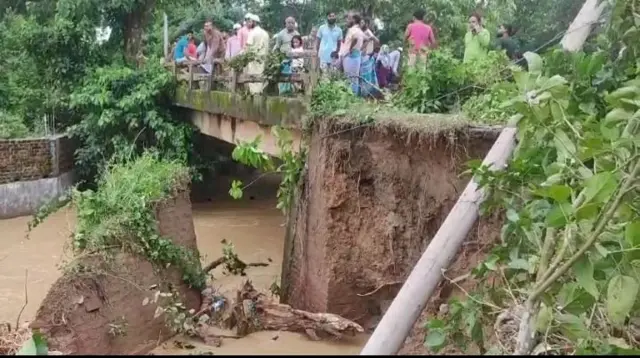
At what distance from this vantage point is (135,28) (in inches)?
800

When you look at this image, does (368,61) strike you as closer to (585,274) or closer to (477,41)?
(477,41)

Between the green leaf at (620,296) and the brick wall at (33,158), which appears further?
the brick wall at (33,158)

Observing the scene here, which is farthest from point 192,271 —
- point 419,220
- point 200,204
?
point 200,204

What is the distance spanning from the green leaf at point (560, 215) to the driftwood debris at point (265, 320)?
17.6 feet

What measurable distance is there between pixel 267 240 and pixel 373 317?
20.4 feet

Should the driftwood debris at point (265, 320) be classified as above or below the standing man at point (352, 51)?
below

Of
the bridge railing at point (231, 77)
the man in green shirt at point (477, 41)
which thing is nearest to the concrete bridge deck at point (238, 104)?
the bridge railing at point (231, 77)

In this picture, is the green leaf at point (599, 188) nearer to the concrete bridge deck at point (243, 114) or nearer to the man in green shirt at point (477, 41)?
the concrete bridge deck at point (243, 114)

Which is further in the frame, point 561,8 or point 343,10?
point 343,10

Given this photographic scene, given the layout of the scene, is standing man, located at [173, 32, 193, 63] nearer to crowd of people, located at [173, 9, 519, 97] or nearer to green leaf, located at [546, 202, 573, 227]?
crowd of people, located at [173, 9, 519, 97]

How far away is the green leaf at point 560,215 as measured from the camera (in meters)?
2.84

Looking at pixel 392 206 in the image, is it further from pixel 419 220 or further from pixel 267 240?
pixel 267 240

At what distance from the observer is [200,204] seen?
61.1 feet

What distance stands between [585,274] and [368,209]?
6.04m
